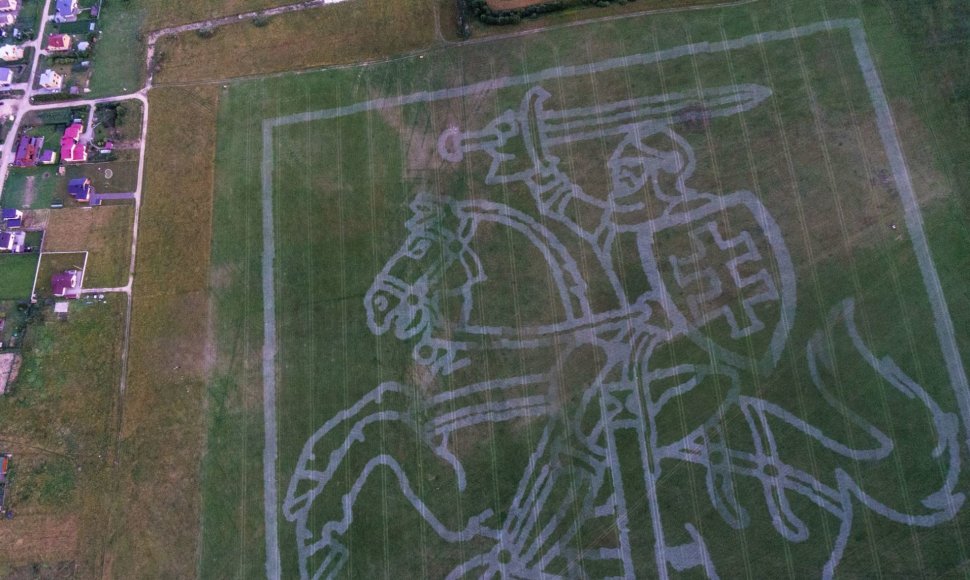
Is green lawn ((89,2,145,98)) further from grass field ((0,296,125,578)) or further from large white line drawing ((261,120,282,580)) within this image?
grass field ((0,296,125,578))

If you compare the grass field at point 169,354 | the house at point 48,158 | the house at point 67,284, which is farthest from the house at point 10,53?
the house at point 67,284

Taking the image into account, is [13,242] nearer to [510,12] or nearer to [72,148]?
[72,148]

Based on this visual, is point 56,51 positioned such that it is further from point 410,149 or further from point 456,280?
point 456,280

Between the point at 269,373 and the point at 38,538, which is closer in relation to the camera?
the point at 38,538

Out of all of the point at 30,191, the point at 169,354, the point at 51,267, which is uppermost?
the point at 30,191

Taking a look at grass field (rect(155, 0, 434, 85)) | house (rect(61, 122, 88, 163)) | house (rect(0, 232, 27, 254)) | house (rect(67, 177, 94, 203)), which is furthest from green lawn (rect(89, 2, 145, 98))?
house (rect(0, 232, 27, 254))

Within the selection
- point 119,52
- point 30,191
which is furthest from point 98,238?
point 119,52
